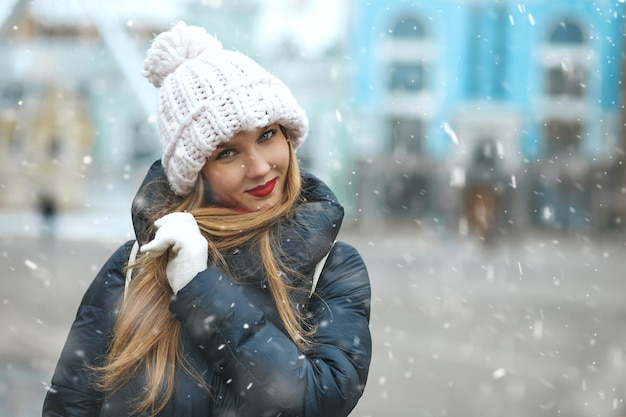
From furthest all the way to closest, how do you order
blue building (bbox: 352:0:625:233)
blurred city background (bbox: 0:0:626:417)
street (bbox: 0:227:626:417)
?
blue building (bbox: 352:0:625:233) < blurred city background (bbox: 0:0:626:417) < street (bbox: 0:227:626:417)

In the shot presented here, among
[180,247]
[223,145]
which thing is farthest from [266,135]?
[180,247]

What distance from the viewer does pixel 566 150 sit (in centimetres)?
2377

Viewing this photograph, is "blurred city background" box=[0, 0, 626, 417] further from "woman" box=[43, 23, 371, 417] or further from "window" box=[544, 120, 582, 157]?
"woman" box=[43, 23, 371, 417]

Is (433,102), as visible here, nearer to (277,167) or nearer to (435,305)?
(435,305)

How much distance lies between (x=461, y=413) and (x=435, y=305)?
5.03 meters

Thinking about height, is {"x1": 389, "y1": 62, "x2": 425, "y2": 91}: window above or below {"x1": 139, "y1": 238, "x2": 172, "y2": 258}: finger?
below

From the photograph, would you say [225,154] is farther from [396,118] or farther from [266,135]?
[396,118]

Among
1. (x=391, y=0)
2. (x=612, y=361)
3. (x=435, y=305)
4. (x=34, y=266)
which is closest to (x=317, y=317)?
(x=612, y=361)

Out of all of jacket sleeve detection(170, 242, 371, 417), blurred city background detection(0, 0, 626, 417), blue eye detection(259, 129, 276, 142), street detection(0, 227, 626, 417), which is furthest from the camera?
blurred city background detection(0, 0, 626, 417)

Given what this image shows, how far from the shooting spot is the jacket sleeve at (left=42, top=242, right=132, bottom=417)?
6.23 ft

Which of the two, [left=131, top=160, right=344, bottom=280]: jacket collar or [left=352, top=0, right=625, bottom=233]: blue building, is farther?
[left=352, top=0, right=625, bottom=233]: blue building

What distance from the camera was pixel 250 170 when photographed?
6.08ft

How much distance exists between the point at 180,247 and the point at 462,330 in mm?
7403

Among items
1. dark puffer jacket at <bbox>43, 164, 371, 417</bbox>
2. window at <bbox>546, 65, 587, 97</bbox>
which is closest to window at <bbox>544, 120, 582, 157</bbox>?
window at <bbox>546, 65, 587, 97</bbox>
